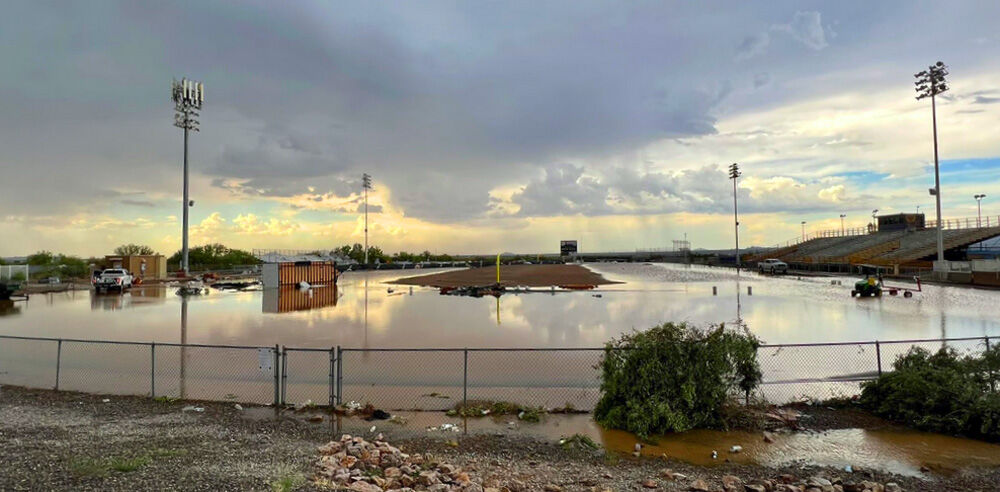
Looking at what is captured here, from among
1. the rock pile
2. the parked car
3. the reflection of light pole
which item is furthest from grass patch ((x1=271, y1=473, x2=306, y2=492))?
the parked car

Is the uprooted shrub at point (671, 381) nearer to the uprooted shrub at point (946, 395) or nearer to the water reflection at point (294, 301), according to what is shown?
the uprooted shrub at point (946, 395)

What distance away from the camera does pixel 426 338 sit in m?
20.5

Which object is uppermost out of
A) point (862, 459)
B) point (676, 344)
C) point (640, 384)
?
point (676, 344)

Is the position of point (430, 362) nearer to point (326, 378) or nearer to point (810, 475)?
point (326, 378)

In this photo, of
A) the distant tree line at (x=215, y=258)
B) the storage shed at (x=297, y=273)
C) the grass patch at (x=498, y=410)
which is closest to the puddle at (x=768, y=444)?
the grass patch at (x=498, y=410)

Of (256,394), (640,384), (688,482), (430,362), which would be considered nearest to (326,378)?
(256,394)

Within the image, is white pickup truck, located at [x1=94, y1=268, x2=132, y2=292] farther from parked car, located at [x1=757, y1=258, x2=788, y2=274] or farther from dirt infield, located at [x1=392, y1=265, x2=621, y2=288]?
parked car, located at [x1=757, y1=258, x2=788, y2=274]

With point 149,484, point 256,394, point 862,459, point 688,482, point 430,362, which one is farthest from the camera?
point 430,362

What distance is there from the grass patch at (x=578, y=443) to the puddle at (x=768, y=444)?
0.82ft

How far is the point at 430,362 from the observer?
52.6ft

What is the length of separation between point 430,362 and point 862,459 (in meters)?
10.9

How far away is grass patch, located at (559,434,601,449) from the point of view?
28.8 feet

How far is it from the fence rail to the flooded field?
0.06 metres

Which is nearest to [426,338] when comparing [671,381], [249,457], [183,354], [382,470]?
[183,354]
